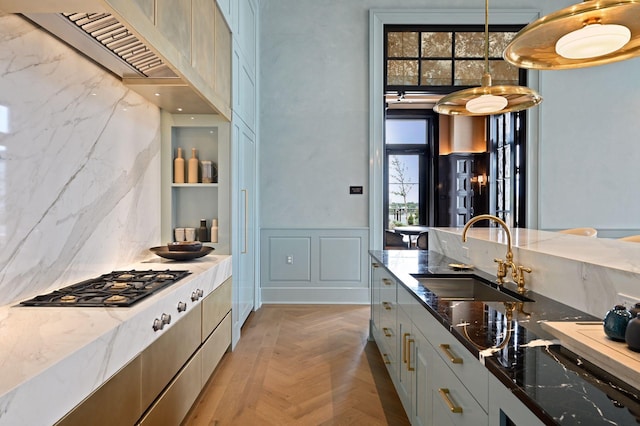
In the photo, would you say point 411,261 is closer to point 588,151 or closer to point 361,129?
point 361,129

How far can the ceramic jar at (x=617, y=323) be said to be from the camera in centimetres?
97

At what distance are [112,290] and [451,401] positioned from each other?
1498mm

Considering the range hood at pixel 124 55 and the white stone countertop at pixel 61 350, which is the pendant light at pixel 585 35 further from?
the white stone countertop at pixel 61 350

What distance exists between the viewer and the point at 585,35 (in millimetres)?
1412

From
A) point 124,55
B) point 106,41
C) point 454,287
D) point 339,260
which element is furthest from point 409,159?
point 106,41

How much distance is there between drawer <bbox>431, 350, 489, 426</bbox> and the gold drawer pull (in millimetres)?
59

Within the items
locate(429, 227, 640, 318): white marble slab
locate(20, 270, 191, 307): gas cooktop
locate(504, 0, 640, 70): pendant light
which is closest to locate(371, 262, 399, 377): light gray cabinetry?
locate(429, 227, 640, 318): white marble slab

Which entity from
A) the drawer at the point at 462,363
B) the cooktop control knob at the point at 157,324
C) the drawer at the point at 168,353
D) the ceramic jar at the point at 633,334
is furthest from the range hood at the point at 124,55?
the ceramic jar at the point at 633,334

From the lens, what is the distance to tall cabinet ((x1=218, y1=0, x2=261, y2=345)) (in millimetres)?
3352

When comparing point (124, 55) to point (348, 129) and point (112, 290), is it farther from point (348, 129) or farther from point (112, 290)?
point (348, 129)

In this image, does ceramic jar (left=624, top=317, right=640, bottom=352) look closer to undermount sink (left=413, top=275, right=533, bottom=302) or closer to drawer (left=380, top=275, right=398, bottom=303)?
undermount sink (left=413, top=275, right=533, bottom=302)

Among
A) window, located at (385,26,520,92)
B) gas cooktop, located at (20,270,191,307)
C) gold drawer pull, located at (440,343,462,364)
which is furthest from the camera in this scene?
window, located at (385,26,520,92)

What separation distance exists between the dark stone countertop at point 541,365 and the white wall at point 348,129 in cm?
333

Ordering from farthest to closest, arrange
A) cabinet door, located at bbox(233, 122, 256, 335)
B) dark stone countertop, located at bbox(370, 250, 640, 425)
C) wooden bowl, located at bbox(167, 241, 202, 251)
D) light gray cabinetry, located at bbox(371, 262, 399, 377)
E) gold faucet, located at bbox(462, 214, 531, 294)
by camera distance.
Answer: cabinet door, located at bbox(233, 122, 256, 335) → wooden bowl, located at bbox(167, 241, 202, 251) → light gray cabinetry, located at bbox(371, 262, 399, 377) → gold faucet, located at bbox(462, 214, 531, 294) → dark stone countertop, located at bbox(370, 250, 640, 425)
